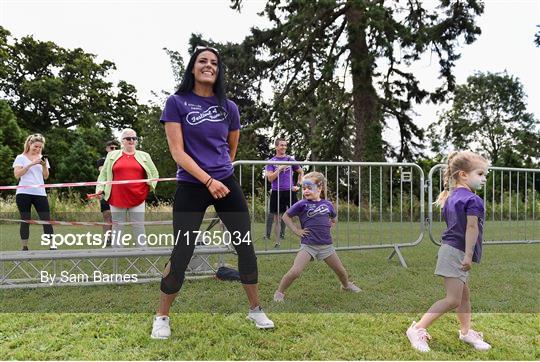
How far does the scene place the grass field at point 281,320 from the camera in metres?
2.84

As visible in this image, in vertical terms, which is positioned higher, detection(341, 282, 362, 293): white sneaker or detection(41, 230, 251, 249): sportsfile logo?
detection(41, 230, 251, 249): sportsfile logo

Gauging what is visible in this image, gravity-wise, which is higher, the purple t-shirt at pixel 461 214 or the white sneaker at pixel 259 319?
the purple t-shirt at pixel 461 214

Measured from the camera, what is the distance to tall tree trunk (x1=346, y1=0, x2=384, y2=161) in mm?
15930

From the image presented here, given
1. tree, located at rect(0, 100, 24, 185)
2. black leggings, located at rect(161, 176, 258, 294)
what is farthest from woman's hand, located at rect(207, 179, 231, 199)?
tree, located at rect(0, 100, 24, 185)

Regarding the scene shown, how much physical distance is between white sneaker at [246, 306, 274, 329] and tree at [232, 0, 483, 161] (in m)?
12.9

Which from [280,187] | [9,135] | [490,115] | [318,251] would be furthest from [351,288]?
[490,115]

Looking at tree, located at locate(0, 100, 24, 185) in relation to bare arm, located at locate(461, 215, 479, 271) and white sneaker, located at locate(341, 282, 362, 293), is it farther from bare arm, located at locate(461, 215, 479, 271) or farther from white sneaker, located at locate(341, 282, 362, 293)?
bare arm, located at locate(461, 215, 479, 271)

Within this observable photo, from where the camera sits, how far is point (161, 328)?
119 inches

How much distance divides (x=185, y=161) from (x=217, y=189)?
0.27 meters

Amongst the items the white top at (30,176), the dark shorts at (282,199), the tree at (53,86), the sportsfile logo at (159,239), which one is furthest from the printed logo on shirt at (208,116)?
the tree at (53,86)

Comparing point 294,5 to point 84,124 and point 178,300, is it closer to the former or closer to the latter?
point 178,300

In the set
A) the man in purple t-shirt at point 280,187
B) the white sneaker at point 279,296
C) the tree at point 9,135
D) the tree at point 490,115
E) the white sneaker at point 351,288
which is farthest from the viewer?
the tree at point 490,115

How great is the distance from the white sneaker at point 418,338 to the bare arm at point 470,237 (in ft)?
1.64

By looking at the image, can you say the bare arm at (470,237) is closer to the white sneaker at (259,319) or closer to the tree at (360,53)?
the white sneaker at (259,319)
